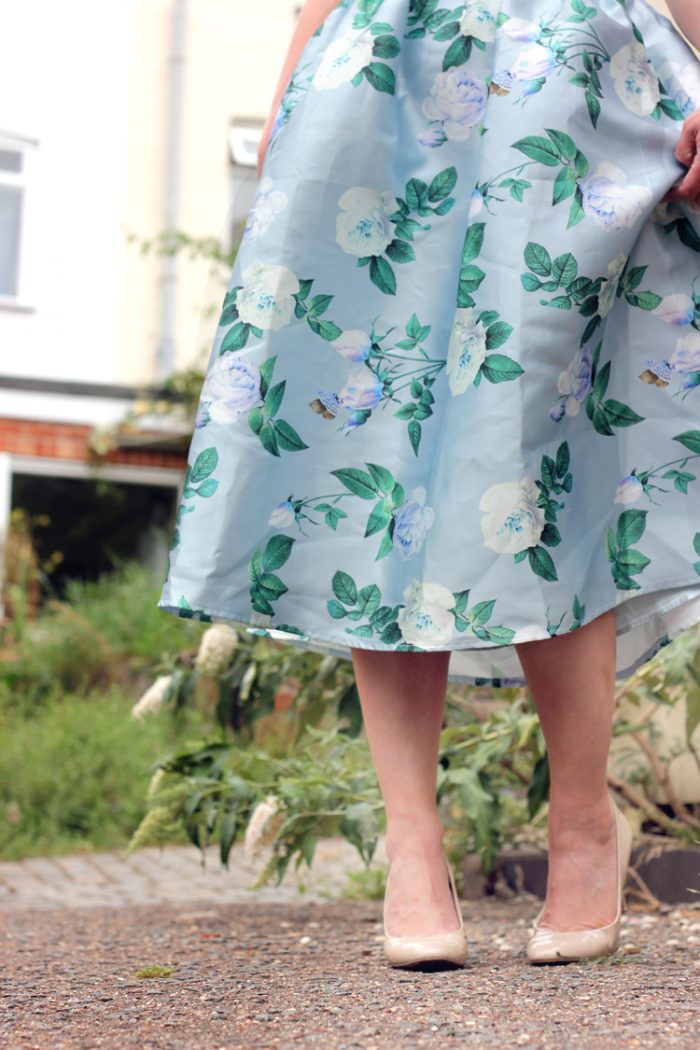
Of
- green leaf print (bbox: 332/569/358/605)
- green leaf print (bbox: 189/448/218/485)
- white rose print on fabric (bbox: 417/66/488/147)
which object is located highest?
white rose print on fabric (bbox: 417/66/488/147)

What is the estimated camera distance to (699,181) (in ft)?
4.95

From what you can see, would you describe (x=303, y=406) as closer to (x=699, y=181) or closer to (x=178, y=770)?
(x=699, y=181)

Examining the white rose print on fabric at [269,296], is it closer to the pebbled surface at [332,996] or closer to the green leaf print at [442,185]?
the green leaf print at [442,185]

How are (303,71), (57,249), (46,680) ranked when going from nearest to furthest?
1. (303,71)
2. (46,680)
3. (57,249)

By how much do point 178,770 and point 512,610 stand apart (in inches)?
47.5

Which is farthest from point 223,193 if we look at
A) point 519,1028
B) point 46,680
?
point 519,1028

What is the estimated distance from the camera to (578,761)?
1496 mm

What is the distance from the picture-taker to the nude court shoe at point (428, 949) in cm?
142

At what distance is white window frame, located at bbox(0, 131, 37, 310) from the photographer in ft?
28.6

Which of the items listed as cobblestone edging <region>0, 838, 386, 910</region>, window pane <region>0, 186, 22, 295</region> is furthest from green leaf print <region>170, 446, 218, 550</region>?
window pane <region>0, 186, 22, 295</region>

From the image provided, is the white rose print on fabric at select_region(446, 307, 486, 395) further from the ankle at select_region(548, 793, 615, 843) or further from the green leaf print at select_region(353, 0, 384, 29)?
the ankle at select_region(548, 793, 615, 843)

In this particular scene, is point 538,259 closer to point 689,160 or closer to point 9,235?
point 689,160

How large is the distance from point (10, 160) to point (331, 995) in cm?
842

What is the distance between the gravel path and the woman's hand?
0.89 metres
